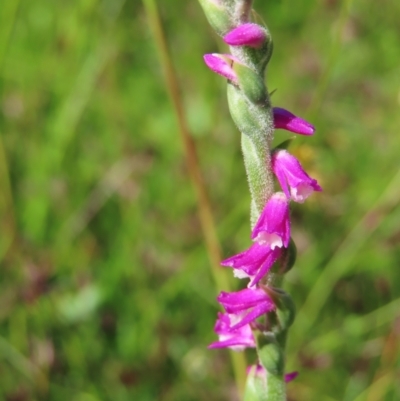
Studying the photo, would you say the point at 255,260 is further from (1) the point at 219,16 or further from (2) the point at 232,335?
(1) the point at 219,16

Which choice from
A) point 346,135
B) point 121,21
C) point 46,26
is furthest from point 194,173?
point 46,26

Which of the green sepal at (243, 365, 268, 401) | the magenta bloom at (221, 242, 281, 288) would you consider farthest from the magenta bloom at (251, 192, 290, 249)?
the green sepal at (243, 365, 268, 401)

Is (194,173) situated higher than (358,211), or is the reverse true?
(194,173)

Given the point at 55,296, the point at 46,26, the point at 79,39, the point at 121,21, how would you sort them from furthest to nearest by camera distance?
the point at 46,26
the point at 121,21
the point at 79,39
the point at 55,296

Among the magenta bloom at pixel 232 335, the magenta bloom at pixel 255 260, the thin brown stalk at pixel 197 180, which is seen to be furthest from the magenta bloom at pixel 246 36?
the thin brown stalk at pixel 197 180

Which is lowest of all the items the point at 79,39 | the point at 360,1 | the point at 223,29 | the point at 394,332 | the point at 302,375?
the point at 302,375

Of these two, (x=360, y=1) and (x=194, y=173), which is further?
(x=360, y=1)

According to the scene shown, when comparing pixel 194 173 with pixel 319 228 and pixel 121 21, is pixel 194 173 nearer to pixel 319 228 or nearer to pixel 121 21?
pixel 319 228
